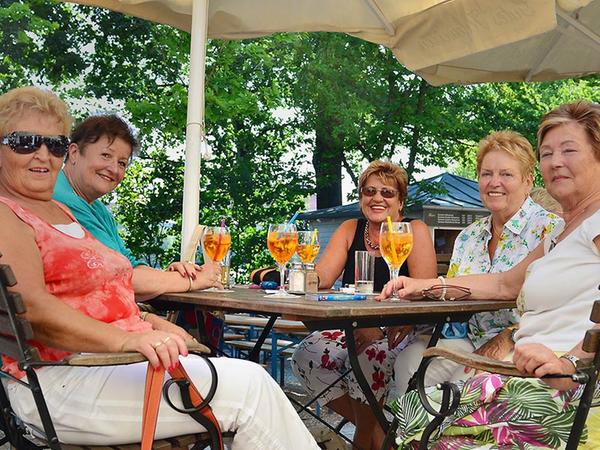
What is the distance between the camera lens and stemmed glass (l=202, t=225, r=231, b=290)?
3.35 m

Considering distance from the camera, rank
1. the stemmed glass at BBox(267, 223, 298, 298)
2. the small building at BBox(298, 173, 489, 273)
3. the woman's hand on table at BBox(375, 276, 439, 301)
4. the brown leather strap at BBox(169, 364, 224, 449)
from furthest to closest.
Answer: the small building at BBox(298, 173, 489, 273), the stemmed glass at BBox(267, 223, 298, 298), the woman's hand on table at BBox(375, 276, 439, 301), the brown leather strap at BBox(169, 364, 224, 449)

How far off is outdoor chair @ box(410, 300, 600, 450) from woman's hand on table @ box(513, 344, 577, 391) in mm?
20

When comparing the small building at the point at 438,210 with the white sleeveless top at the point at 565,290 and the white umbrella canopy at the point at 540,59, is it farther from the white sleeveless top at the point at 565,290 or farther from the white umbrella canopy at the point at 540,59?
the white sleeveless top at the point at 565,290

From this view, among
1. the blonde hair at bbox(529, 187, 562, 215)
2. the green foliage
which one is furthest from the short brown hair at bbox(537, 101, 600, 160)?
the green foliage

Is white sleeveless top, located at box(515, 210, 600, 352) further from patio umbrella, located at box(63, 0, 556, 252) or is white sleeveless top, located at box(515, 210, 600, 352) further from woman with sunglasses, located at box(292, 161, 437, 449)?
patio umbrella, located at box(63, 0, 556, 252)

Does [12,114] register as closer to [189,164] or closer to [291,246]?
[291,246]

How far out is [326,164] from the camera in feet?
47.3

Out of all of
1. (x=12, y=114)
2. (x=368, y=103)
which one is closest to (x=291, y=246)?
(x=12, y=114)

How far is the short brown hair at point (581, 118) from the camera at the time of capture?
258cm

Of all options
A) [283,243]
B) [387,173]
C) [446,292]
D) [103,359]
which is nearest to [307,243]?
[283,243]

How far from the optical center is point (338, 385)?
3.81m

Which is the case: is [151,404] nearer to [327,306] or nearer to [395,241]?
[327,306]

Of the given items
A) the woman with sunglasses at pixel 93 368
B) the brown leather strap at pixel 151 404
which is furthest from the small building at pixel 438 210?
the brown leather strap at pixel 151 404

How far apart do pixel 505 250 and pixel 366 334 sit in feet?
2.67
